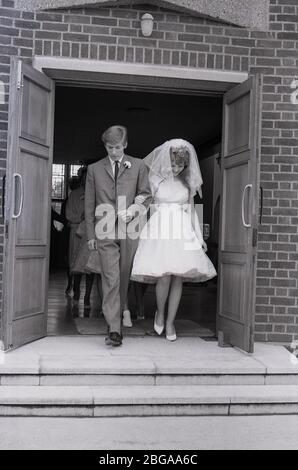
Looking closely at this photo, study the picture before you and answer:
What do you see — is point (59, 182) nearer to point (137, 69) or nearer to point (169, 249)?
point (137, 69)

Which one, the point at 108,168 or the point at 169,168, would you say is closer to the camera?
the point at 108,168

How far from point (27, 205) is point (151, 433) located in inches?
90.7

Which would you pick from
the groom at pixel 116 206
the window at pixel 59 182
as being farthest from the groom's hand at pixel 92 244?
the window at pixel 59 182

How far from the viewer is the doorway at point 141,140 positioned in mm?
7488

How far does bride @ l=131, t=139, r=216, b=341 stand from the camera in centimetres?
608

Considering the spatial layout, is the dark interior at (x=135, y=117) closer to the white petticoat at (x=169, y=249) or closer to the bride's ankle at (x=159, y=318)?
the white petticoat at (x=169, y=249)

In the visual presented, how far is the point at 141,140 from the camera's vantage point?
1458cm

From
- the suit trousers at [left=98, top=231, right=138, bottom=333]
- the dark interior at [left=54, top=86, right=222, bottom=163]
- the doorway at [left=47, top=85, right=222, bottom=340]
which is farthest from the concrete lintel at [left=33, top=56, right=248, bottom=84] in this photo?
the dark interior at [left=54, top=86, right=222, bottom=163]

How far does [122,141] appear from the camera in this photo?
5977 millimetres

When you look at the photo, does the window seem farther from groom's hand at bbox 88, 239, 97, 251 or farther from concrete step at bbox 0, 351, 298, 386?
concrete step at bbox 0, 351, 298, 386

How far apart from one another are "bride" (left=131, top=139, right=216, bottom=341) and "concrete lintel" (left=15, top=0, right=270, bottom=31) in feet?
3.95

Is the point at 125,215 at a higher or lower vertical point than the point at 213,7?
lower

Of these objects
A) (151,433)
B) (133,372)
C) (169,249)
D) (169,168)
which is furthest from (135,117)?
(151,433)
